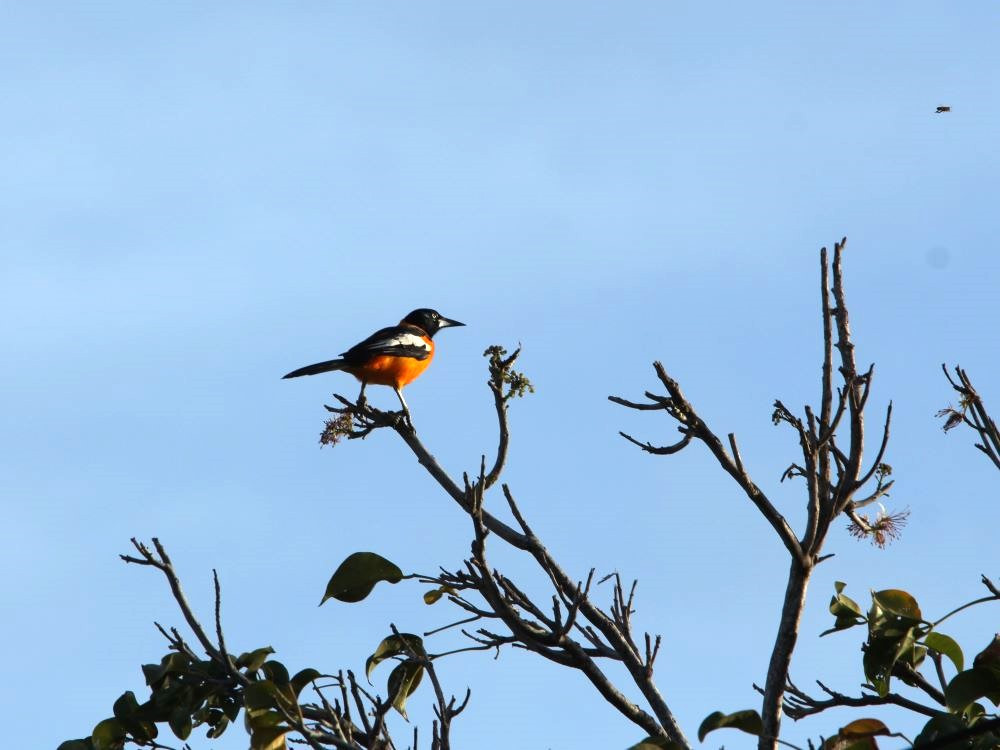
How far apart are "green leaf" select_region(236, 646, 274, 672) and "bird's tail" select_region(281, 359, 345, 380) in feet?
17.9

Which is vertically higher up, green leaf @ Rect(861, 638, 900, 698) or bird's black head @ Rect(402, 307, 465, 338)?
bird's black head @ Rect(402, 307, 465, 338)

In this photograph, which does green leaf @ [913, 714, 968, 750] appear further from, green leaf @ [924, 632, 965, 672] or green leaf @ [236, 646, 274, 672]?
green leaf @ [236, 646, 274, 672]

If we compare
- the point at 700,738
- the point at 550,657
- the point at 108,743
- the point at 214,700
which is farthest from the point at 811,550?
the point at 108,743

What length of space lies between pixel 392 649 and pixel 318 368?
537 cm

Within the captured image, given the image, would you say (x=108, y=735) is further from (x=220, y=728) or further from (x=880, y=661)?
(x=880, y=661)

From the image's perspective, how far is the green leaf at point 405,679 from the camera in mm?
3736

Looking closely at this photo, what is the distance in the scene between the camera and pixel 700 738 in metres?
2.64

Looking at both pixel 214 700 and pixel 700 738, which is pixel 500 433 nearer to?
pixel 214 700

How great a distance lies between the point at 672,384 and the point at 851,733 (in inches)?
48.6

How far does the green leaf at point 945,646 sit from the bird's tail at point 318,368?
615 cm

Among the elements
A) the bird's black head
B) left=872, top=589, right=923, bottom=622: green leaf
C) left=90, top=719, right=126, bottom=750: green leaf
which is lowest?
left=872, top=589, right=923, bottom=622: green leaf

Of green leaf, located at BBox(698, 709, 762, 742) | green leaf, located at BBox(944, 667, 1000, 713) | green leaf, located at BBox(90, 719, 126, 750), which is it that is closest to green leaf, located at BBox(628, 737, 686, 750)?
green leaf, located at BBox(698, 709, 762, 742)

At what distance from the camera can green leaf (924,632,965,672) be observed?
3326mm

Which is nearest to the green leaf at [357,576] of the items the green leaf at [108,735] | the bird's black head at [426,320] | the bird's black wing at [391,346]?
the green leaf at [108,735]
